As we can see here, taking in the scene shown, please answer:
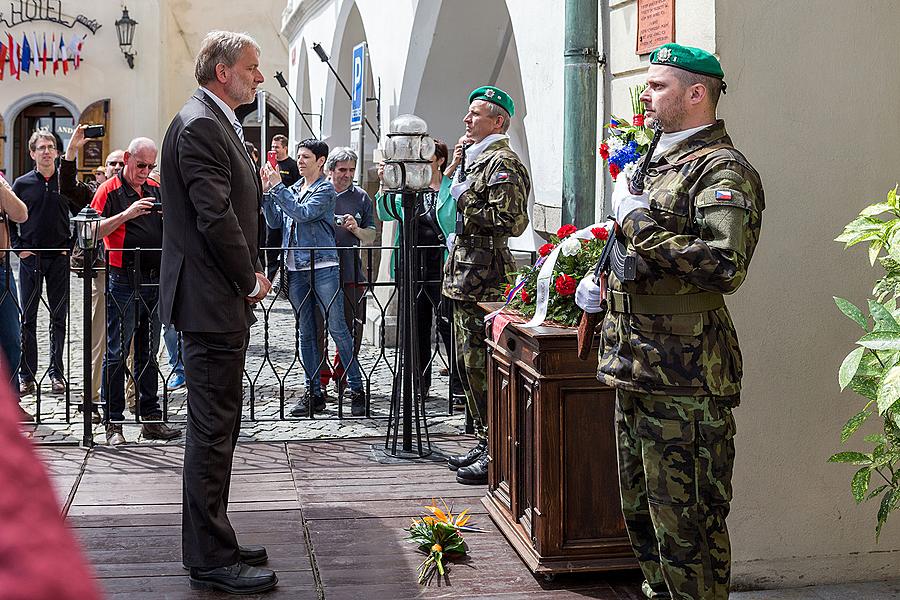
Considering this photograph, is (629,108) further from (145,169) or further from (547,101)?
(145,169)

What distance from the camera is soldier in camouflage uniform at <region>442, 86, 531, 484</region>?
16.8 feet

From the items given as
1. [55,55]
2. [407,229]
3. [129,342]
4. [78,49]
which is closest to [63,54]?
[55,55]

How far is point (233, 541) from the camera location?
3.88m

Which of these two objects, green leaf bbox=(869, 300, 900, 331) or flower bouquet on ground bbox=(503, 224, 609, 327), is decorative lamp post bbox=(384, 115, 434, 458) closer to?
flower bouquet on ground bbox=(503, 224, 609, 327)

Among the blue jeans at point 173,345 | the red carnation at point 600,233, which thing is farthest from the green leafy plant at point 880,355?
the blue jeans at point 173,345

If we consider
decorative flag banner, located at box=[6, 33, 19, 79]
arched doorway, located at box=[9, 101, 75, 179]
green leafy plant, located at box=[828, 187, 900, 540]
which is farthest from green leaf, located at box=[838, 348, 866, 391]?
decorative flag banner, located at box=[6, 33, 19, 79]

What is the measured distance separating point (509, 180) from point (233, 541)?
2154 millimetres

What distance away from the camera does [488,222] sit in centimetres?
512

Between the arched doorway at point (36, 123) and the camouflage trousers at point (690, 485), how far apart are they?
2141 centimetres

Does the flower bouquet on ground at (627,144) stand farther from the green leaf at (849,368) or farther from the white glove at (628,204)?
the green leaf at (849,368)

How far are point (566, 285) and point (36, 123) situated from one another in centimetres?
2110

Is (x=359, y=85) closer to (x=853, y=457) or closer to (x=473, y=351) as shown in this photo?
(x=473, y=351)

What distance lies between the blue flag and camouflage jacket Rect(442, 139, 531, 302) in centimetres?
1908

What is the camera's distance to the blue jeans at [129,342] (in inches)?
244
